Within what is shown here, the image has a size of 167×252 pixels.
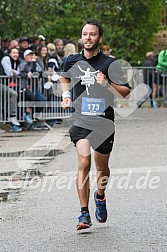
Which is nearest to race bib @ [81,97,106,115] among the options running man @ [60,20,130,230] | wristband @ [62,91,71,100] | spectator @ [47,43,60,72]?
running man @ [60,20,130,230]

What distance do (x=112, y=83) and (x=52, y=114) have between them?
31.7 feet

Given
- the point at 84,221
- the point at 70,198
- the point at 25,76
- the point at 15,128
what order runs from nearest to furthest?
the point at 84,221, the point at 70,198, the point at 15,128, the point at 25,76

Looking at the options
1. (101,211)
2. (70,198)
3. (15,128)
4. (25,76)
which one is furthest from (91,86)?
(25,76)

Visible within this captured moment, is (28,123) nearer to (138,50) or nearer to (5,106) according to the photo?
(5,106)

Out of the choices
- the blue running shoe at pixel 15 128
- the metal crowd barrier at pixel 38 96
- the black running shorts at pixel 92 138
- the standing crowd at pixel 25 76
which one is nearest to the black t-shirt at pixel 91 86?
the black running shorts at pixel 92 138

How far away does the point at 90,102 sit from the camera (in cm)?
770

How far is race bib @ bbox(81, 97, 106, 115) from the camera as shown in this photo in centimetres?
770

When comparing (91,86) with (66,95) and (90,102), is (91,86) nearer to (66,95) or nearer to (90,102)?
(90,102)

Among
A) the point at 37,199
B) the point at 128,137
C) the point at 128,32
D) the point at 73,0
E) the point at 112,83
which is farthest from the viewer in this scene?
the point at 128,32

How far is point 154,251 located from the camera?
6836 mm

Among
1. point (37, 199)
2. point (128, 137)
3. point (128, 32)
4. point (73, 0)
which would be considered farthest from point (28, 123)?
point (128, 32)

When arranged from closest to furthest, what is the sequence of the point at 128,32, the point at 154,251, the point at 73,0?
the point at 154,251
the point at 73,0
the point at 128,32

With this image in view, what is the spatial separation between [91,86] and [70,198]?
6.66ft

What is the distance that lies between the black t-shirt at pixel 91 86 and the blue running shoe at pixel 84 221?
0.90 m
